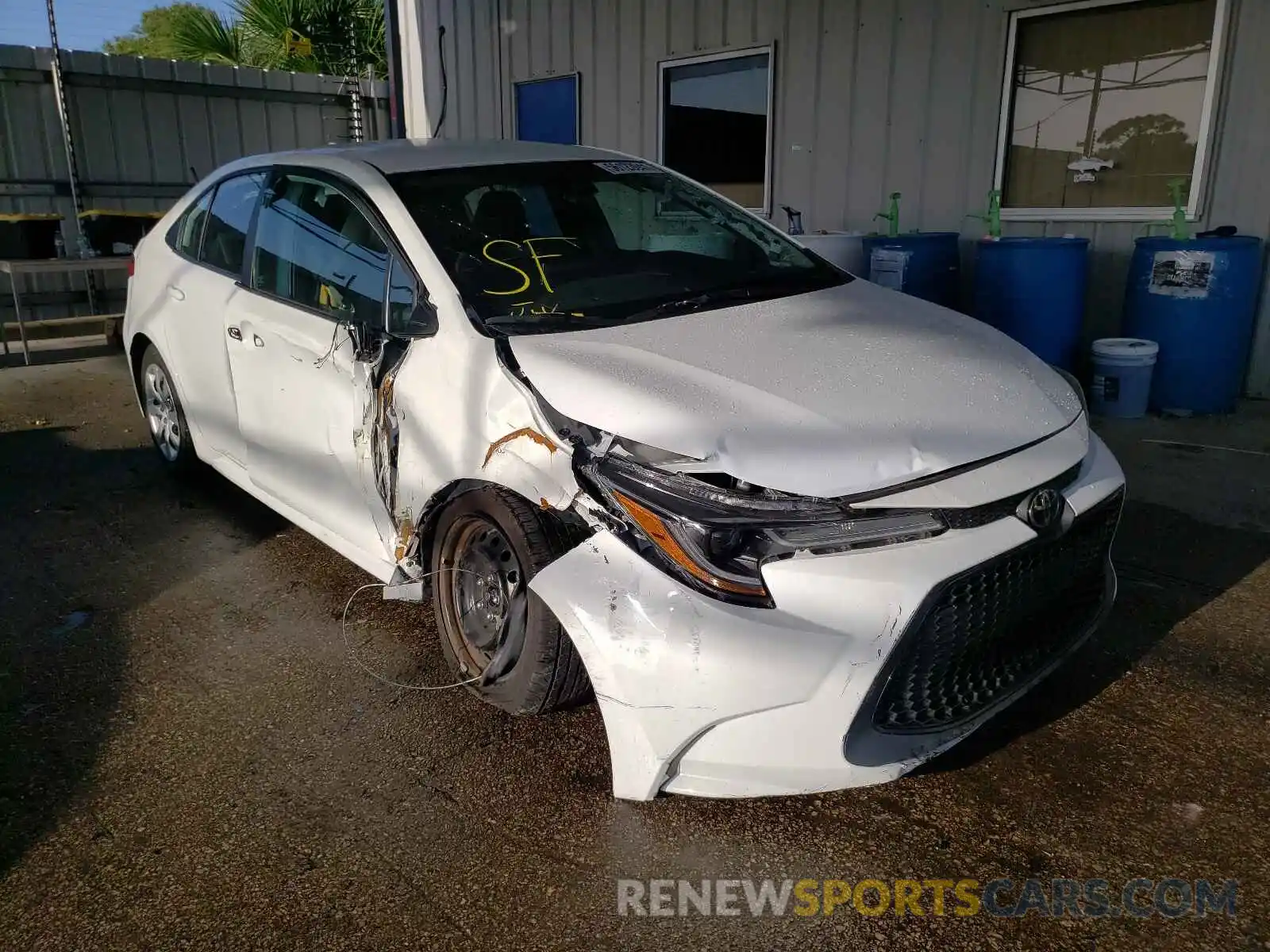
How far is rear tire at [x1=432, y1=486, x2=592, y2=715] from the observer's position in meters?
2.43

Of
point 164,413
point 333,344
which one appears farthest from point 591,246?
point 164,413

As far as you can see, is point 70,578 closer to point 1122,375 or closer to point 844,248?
point 844,248

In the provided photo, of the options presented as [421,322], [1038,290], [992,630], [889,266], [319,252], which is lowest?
[992,630]

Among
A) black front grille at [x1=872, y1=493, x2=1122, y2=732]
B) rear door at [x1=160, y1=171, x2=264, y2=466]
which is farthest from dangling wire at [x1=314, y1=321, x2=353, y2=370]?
black front grille at [x1=872, y1=493, x2=1122, y2=732]

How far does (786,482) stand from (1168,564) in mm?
2402

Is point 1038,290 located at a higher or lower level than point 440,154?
lower

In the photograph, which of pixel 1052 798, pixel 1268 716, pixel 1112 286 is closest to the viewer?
pixel 1052 798

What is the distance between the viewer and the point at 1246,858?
2205 millimetres

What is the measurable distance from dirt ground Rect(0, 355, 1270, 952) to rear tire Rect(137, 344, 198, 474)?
3.42 feet

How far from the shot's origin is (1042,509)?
2.26 meters

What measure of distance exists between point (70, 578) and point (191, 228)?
1.58 meters

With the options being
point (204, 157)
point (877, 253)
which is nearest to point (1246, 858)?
point (877, 253)

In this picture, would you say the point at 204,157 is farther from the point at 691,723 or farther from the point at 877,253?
the point at 691,723

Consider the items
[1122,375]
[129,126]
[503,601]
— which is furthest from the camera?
[129,126]
